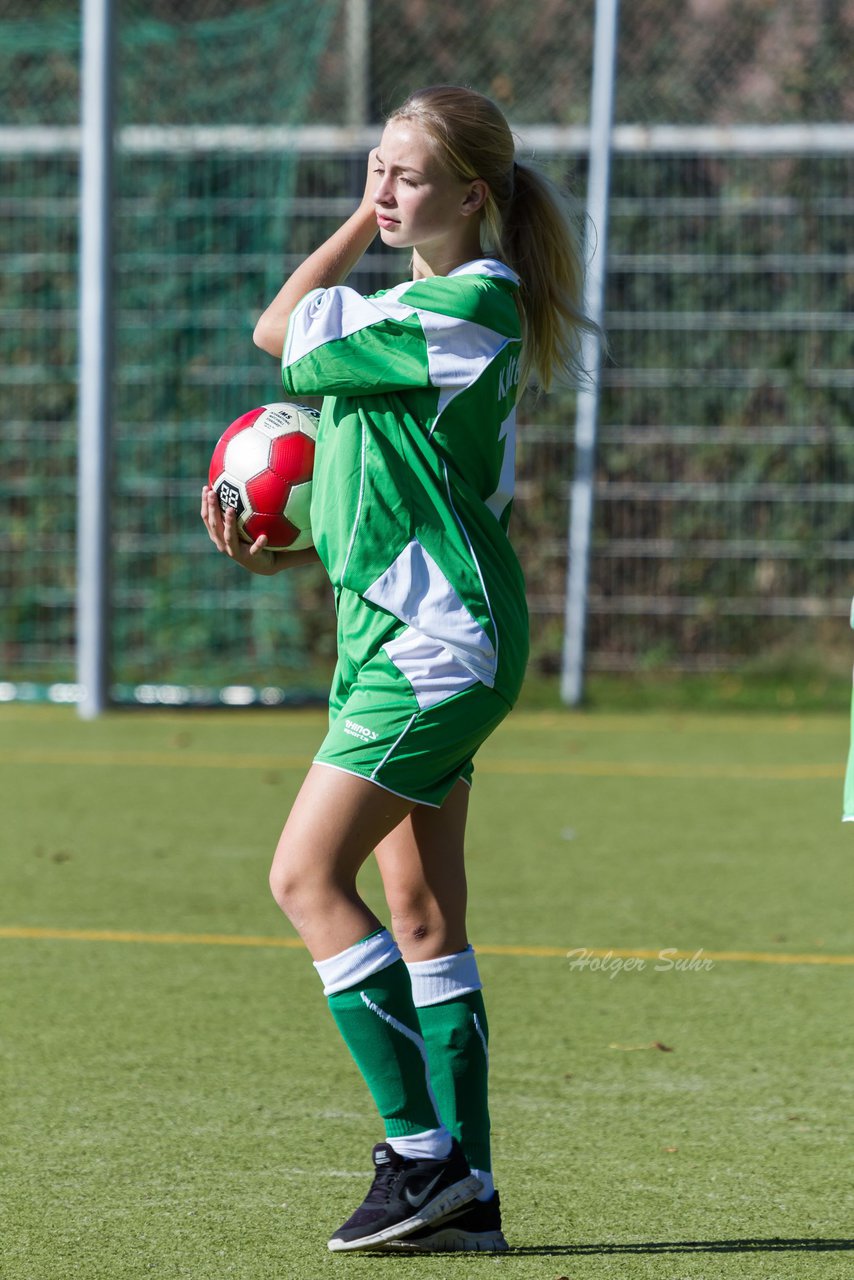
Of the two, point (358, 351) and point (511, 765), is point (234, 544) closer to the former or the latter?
Answer: point (358, 351)

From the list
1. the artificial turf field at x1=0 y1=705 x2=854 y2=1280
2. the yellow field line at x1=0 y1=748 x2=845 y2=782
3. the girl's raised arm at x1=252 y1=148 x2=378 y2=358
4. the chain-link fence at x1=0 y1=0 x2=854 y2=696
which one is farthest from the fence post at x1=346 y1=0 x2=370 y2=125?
the girl's raised arm at x1=252 y1=148 x2=378 y2=358

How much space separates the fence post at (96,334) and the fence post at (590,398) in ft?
7.74

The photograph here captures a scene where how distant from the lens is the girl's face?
296cm

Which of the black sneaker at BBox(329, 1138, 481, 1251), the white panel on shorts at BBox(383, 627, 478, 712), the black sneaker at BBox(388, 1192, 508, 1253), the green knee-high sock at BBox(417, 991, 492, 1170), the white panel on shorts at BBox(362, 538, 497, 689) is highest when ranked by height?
the white panel on shorts at BBox(362, 538, 497, 689)

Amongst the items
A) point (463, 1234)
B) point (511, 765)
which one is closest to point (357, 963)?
point (463, 1234)

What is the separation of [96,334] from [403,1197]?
7099mm

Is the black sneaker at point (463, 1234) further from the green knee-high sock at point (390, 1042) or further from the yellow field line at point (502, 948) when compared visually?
the yellow field line at point (502, 948)

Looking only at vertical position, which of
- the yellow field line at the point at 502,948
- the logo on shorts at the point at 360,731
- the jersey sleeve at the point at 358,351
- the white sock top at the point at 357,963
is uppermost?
the jersey sleeve at the point at 358,351

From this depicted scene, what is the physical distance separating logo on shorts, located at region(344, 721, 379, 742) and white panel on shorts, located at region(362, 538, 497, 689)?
167 millimetres

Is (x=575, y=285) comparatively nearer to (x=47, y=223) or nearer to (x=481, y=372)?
(x=481, y=372)

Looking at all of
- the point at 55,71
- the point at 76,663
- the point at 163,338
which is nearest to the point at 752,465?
the point at 163,338

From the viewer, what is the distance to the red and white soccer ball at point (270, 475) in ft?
10.6

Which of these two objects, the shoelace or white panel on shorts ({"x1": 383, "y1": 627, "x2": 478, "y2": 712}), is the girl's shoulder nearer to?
white panel on shorts ({"x1": 383, "y1": 627, "x2": 478, "y2": 712})

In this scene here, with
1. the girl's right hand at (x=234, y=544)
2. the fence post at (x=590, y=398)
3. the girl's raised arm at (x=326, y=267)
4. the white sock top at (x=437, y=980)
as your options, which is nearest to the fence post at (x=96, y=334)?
the fence post at (x=590, y=398)
